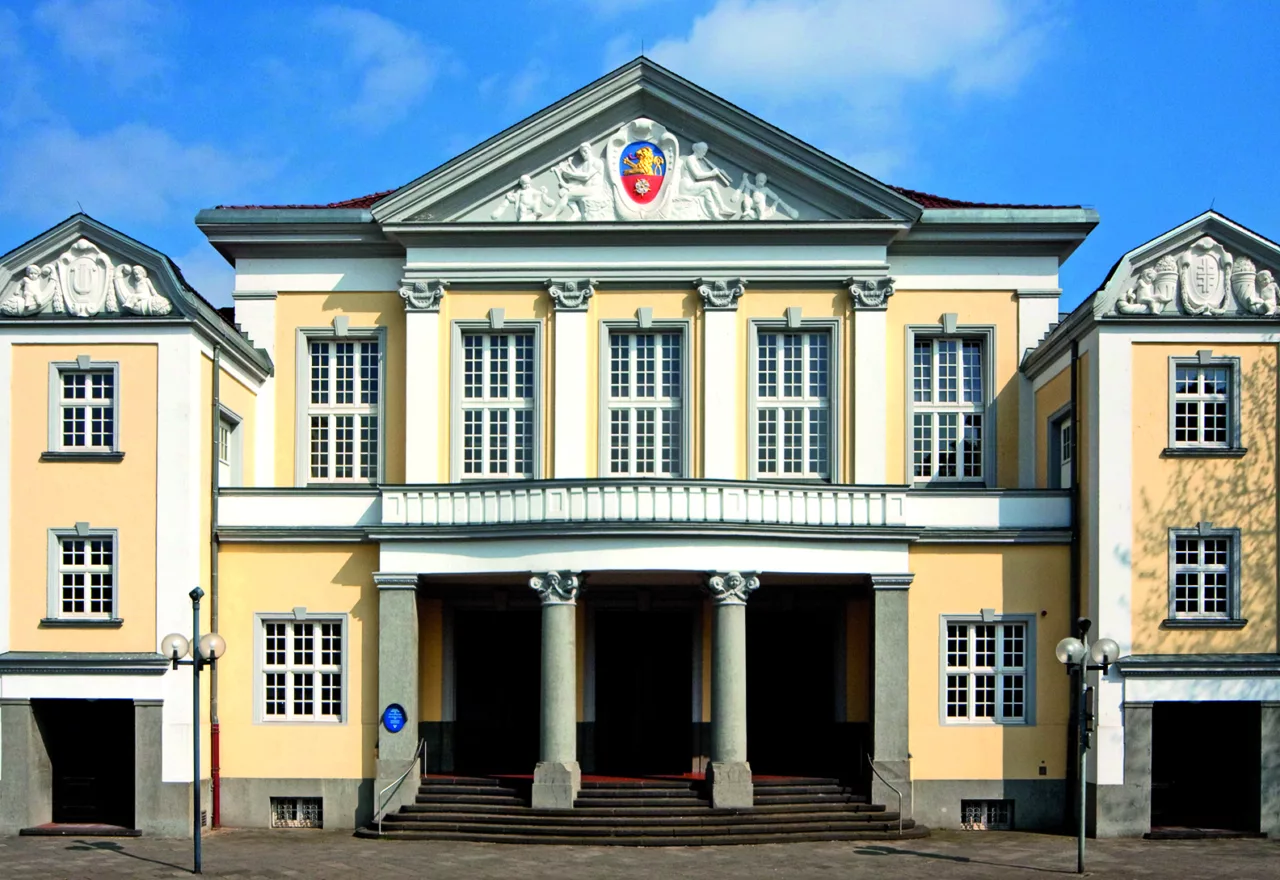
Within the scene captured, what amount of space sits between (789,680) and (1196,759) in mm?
7370

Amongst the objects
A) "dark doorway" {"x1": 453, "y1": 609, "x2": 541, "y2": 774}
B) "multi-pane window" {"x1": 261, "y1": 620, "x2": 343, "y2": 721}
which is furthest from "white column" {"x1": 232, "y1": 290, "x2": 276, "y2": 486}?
"dark doorway" {"x1": 453, "y1": 609, "x2": 541, "y2": 774}

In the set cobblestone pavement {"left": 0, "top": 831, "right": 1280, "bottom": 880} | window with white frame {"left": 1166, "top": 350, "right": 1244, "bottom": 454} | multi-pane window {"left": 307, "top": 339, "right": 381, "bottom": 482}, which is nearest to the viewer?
cobblestone pavement {"left": 0, "top": 831, "right": 1280, "bottom": 880}

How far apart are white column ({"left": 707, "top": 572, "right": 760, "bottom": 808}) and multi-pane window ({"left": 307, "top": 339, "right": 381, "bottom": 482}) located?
755 centimetres

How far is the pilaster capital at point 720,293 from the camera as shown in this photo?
1179 inches

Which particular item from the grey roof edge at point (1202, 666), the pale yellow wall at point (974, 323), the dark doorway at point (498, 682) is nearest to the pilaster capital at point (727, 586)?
the dark doorway at point (498, 682)

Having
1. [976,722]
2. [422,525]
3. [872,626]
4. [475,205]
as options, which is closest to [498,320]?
[475,205]

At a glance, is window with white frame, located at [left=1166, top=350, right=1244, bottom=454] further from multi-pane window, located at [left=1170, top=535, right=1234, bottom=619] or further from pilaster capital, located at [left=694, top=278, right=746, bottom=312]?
pilaster capital, located at [left=694, top=278, right=746, bottom=312]

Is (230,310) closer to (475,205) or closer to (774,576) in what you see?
(475,205)

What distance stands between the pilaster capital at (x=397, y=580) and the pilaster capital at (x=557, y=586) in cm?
223

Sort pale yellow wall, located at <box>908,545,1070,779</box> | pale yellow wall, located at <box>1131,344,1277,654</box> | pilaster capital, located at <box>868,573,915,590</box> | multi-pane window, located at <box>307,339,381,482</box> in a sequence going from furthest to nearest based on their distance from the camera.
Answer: multi-pane window, located at <box>307,339,381,482</box> → pale yellow wall, located at <box>908,545,1070,779</box> → pilaster capital, located at <box>868,573,915,590</box> → pale yellow wall, located at <box>1131,344,1277,654</box>

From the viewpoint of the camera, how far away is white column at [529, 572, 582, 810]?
27.0 meters

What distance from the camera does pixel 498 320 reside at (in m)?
30.1

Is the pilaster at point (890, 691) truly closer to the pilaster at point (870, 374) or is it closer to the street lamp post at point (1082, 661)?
the pilaster at point (870, 374)

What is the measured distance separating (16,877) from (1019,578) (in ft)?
55.3
